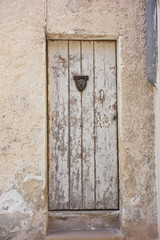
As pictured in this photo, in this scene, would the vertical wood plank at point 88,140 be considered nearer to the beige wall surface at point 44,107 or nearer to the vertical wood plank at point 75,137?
the vertical wood plank at point 75,137

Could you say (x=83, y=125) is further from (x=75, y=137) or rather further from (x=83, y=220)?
(x=83, y=220)

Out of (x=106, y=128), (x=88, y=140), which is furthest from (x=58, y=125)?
(x=106, y=128)

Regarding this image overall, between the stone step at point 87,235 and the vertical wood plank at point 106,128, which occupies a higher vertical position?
the vertical wood plank at point 106,128

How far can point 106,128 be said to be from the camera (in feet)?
8.96

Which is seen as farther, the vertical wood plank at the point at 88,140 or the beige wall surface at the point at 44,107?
the vertical wood plank at the point at 88,140

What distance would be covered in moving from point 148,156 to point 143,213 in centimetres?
51

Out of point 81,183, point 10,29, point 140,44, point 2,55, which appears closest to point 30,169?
point 81,183

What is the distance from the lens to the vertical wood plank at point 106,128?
2719 millimetres

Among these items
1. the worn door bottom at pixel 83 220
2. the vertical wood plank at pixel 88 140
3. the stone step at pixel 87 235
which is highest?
the vertical wood plank at pixel 88 140

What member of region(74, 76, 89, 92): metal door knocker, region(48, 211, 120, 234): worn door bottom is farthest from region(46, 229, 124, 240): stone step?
region(74, 76, 89, 92): metal door knocker

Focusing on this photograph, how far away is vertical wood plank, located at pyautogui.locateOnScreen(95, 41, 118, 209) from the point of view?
2.72m

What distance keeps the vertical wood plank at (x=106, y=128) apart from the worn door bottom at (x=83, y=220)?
0.08 metres

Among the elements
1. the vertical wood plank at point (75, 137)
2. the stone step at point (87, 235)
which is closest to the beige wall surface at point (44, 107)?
the stone step at point (87, 235)

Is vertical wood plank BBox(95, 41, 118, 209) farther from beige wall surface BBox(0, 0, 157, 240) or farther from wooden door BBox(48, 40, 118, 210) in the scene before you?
beige wall surface BBox(0, 0, 157, 240)
